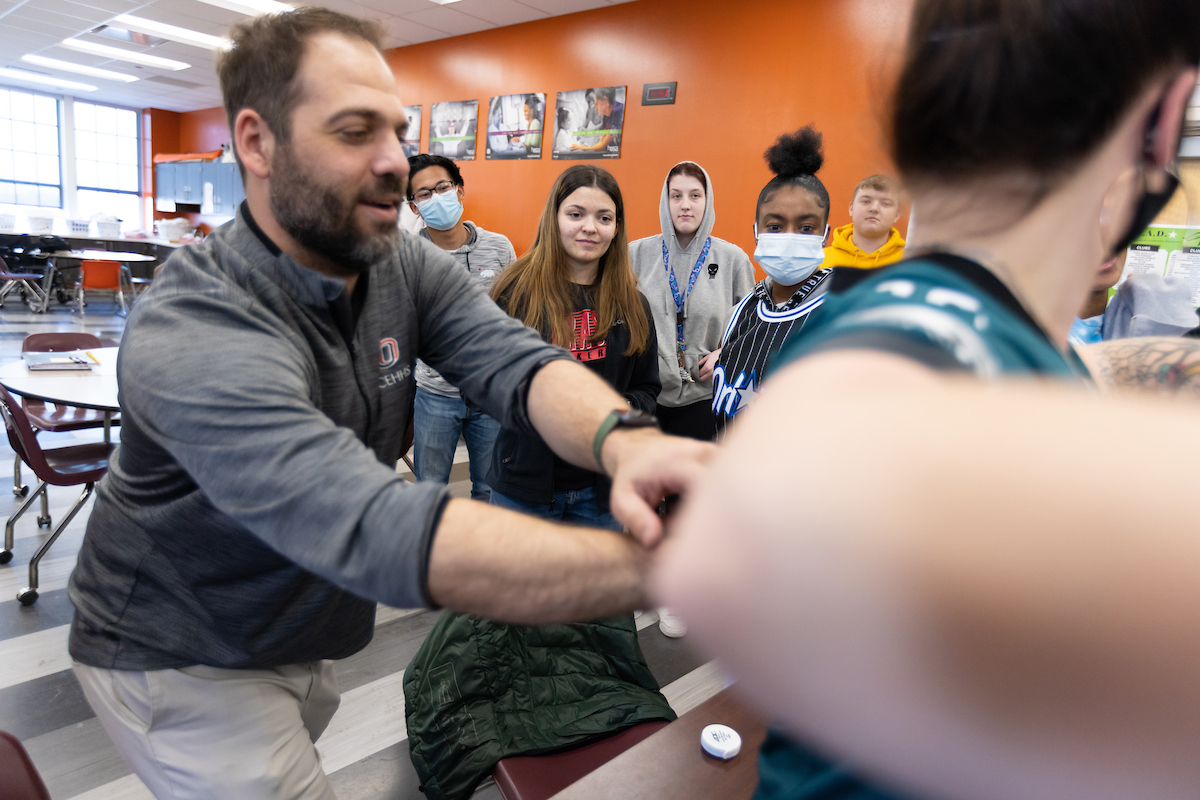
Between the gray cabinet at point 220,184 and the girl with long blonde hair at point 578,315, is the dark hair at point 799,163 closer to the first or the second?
the girl with long blonde hair at point 578,315

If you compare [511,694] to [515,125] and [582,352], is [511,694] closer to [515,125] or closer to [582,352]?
[582,352]

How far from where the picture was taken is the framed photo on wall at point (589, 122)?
19.6ft

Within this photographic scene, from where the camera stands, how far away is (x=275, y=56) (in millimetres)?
1045

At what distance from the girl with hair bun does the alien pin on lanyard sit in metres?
0.43

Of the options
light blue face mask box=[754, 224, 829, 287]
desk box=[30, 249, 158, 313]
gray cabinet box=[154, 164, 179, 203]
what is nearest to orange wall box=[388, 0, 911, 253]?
light blue face mask box=[754, 224, 829, 287]

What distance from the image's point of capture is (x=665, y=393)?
2.98 m

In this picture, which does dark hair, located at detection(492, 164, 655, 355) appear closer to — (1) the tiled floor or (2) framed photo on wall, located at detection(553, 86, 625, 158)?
(1) the tiled floor

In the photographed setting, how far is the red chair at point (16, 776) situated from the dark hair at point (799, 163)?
257 centimetres

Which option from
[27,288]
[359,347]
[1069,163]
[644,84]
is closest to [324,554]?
[359,347]

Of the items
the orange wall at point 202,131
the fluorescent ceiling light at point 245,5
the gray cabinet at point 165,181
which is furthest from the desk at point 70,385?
the gray cabinet at point 165,181

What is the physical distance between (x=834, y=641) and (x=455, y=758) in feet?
5.32

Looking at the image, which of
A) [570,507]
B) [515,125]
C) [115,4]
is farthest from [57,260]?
[570,507]

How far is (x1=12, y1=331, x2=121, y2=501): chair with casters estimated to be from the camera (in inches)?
128

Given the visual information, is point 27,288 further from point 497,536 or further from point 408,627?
point 497,536
